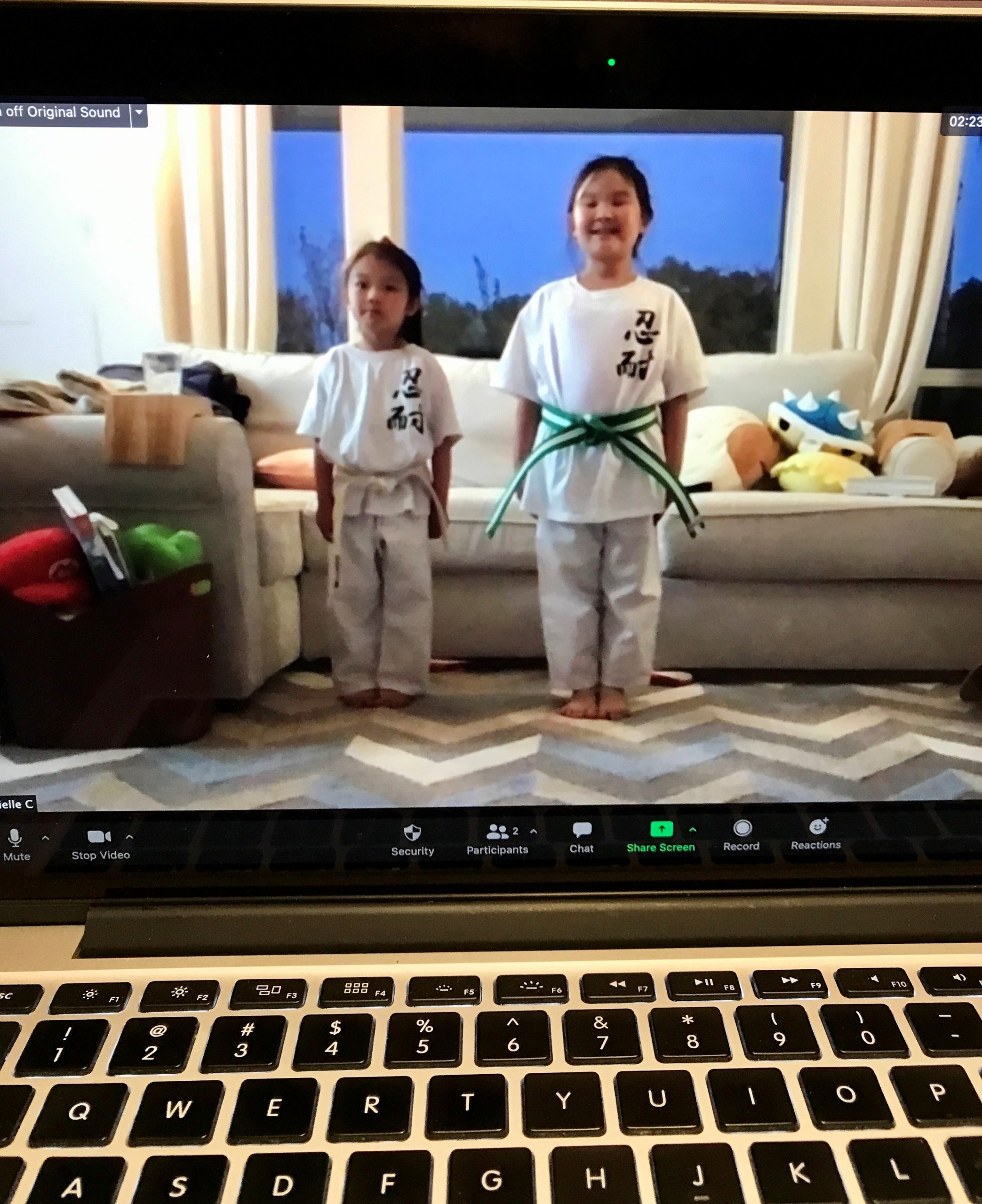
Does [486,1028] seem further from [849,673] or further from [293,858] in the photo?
[849,673]

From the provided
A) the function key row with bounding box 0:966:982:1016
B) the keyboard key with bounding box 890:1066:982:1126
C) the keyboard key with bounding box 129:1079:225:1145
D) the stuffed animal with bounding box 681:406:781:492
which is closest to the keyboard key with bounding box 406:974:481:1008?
the function key row with bounding box 0:966:982:1016

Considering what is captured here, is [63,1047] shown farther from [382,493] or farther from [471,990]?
[382,493]

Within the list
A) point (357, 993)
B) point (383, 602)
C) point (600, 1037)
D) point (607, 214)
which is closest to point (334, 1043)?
point (357, 993)

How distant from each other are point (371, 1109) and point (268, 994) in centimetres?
9

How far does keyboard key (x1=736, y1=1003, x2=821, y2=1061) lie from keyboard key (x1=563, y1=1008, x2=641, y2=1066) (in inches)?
2.2

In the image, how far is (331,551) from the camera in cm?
50

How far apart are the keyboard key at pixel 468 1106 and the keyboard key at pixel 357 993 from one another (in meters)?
0.06

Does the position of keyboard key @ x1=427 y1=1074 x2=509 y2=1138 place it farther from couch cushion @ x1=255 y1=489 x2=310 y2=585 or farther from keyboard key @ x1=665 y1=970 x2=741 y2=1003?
couch cushion @ x1=255 y1=489 x2=310 y2=585

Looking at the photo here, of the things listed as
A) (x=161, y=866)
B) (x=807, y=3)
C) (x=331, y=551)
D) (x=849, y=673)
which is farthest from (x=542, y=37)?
(x=161, y=866)

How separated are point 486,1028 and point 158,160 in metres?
0.49

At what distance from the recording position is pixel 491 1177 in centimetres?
36

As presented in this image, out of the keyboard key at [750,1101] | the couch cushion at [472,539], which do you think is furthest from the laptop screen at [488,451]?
the keyboard key at [750,1101]

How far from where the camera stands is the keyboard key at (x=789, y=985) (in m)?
0.44

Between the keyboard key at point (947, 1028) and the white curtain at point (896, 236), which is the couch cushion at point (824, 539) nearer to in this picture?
the white curtain at point (896, 236)
